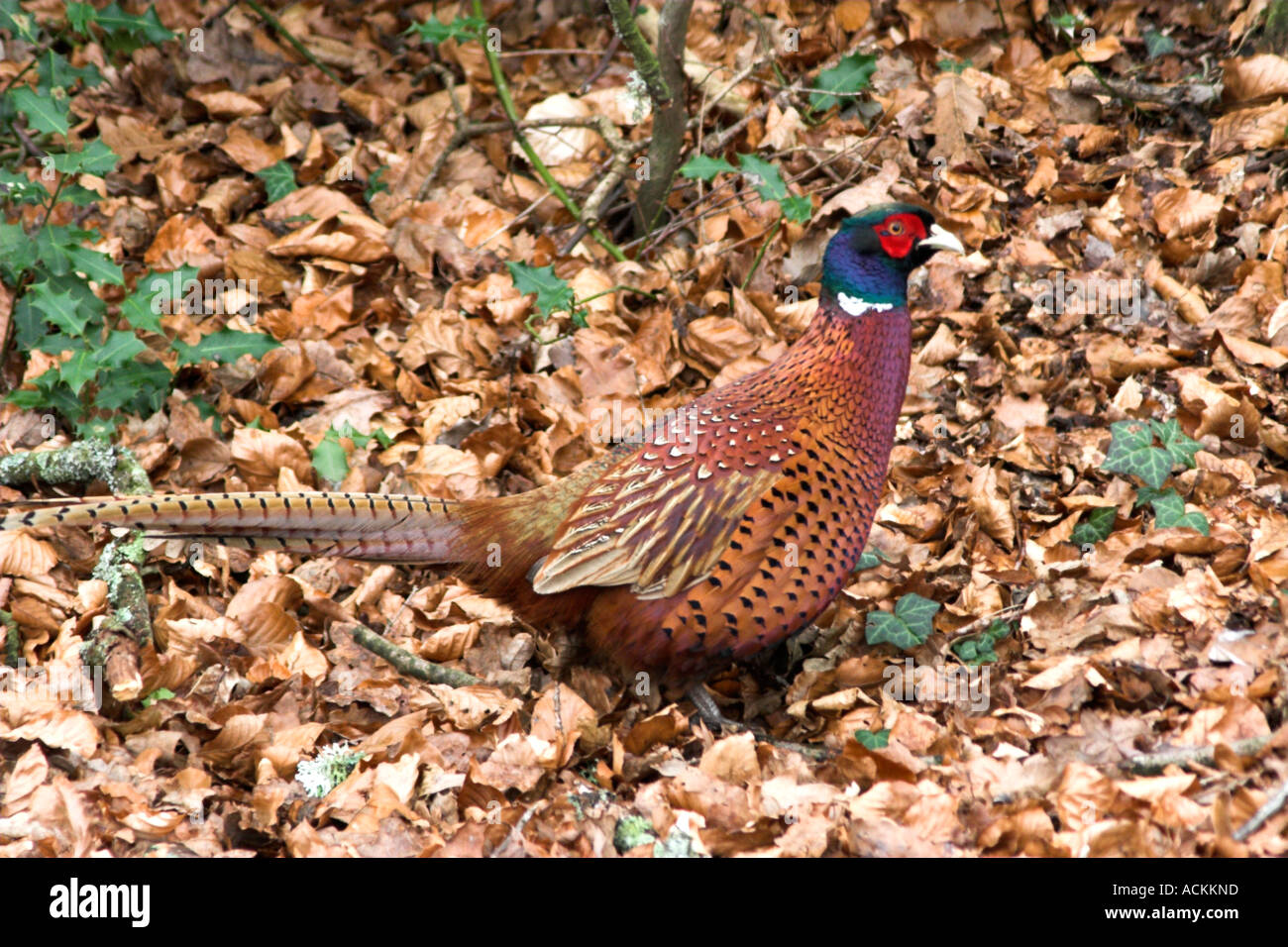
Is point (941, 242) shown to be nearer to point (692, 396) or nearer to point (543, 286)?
point (692, 396)

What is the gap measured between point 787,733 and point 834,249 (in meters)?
1.43

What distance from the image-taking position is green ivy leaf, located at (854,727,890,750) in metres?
2.98

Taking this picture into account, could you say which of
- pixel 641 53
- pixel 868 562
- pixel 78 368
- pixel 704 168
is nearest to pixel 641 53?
pixel 641 53

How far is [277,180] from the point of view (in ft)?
16.9

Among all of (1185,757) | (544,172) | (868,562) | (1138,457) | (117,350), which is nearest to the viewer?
(1185,757)

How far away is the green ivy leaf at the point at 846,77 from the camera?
4996 mm

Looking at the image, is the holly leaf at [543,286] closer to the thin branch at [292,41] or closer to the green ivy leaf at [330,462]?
the green ivy leaf at [330,462]

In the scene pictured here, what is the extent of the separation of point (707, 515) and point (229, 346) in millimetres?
1893

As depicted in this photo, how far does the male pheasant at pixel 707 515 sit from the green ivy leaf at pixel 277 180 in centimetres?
245

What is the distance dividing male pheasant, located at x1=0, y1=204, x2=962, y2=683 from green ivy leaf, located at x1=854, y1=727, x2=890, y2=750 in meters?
0.35

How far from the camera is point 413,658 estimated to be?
3.48 meters

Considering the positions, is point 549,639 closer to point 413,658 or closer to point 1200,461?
point 413,658

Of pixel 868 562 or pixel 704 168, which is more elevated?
pixel 704 168

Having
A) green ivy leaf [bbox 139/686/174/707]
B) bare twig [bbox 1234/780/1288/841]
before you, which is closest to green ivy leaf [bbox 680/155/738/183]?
green ivy leaf [bbox 139/686/174/707]
